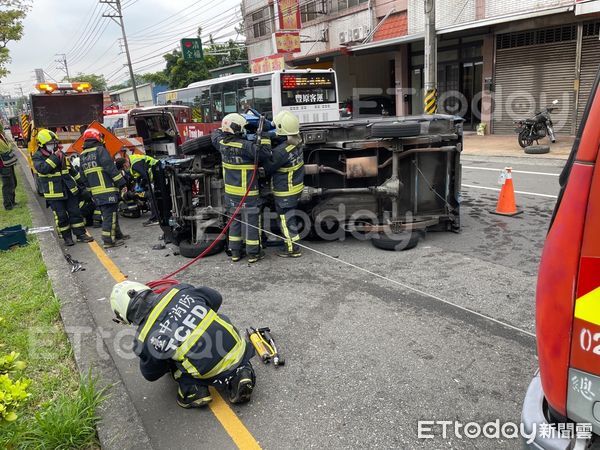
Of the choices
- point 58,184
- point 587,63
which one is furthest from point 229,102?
point 587,63

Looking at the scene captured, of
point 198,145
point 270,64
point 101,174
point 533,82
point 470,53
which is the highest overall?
point 270,64

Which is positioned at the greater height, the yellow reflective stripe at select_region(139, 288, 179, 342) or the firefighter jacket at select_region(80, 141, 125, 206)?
the firefighter jacket at select_region(80, 141, 125, 206)

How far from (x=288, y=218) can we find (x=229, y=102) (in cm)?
1114

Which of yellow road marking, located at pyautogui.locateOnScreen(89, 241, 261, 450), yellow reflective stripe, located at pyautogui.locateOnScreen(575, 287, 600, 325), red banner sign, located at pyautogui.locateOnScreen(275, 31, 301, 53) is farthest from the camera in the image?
red banner sign, located at pyautogui.locateOnScreen(275, 31, 301, 53)

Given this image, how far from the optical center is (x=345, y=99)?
2642 centimetres

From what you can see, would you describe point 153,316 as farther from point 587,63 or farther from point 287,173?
point 587,63

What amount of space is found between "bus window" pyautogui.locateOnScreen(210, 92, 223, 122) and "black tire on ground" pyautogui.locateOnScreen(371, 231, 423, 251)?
11.9 meters

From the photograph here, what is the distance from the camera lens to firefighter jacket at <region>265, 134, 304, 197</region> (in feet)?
18.5

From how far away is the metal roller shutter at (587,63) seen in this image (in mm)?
14398

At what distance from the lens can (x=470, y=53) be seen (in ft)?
63.0

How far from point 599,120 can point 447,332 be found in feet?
8.78

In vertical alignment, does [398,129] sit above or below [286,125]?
below

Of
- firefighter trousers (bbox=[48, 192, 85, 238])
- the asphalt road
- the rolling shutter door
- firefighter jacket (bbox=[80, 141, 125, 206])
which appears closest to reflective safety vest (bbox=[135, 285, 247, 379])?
the asphalt road

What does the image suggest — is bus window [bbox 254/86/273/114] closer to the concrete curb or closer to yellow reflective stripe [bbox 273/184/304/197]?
yellow reflective stripe [bbox 273/184/304/197]
